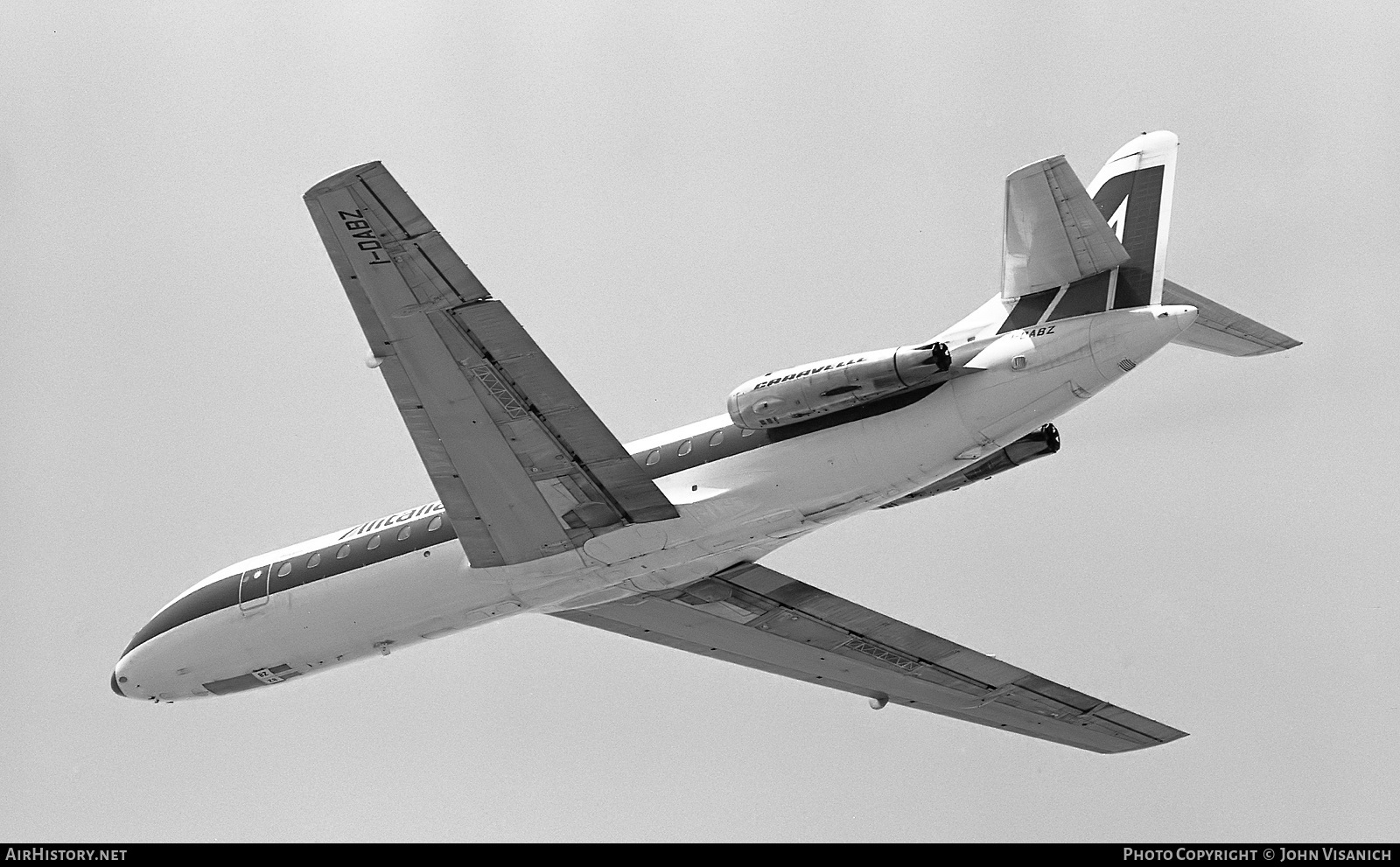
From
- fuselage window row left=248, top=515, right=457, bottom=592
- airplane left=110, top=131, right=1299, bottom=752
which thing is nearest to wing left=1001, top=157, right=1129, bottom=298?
airplane left=110, top=131, right=1299, bottom=752

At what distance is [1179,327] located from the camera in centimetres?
2148

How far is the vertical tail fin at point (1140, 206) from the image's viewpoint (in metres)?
22.1

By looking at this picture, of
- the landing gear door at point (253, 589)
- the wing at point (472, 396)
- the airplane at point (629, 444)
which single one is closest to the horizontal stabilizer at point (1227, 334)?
the airplane at point (629, 444)

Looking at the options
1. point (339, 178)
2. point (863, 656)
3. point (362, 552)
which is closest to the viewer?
point (339, 178)

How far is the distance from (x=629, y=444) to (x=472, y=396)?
3.99 metres

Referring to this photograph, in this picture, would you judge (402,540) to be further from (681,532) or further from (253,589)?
(681,532)

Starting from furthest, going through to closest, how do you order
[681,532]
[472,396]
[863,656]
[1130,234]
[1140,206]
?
1. [863,656]
2. [681,532]
3. [1140,206]
4. [1130,234]
5. [472,396]

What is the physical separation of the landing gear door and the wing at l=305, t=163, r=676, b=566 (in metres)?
4.76

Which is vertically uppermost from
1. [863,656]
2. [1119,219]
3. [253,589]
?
[1119,219]

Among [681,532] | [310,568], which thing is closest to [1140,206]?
[681,532]

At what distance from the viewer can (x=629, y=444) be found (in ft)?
85.0

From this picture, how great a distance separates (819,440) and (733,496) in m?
1.62

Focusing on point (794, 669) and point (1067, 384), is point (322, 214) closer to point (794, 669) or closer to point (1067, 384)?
point (1067, 384)

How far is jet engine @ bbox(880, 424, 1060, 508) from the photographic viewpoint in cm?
2414
